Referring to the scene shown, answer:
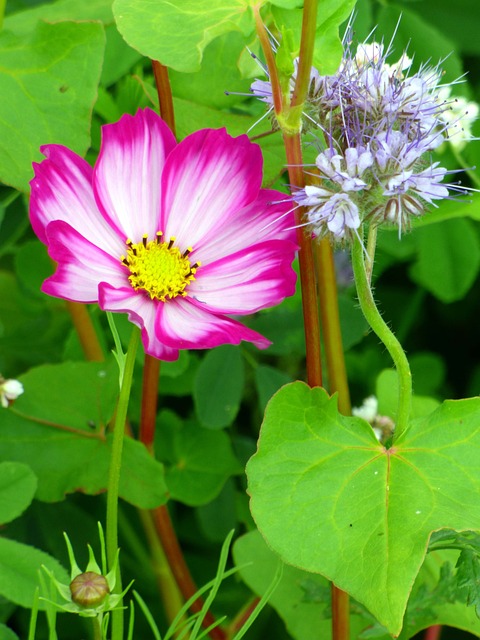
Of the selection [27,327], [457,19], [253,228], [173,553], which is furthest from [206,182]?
[457,19]

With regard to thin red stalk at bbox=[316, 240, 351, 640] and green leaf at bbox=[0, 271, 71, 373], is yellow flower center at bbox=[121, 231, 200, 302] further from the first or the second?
green leaf at bbox=[0, 271, 71, 373]

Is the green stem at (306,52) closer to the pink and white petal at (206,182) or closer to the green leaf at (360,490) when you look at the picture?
the pink and white petal at (206,182)

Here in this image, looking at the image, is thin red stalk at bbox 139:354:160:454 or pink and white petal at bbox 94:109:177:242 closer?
pink and white petal at bbox 94:109:177:242

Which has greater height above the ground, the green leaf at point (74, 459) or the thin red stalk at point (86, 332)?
the thin red stalk at point (86, 332)

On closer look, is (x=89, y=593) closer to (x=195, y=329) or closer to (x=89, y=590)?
(x=89, y=590)

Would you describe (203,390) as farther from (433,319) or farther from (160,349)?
(433,319)

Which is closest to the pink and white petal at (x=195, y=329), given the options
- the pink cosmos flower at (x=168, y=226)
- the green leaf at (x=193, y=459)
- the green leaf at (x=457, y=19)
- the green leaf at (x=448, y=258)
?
the pink cosmos flower at (x=168, y=226)

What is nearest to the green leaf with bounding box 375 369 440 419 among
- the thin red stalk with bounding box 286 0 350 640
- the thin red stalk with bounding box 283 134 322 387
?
the thin red stalk with bounding box 286 0 350 640

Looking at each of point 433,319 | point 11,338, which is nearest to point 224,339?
point 11,338
